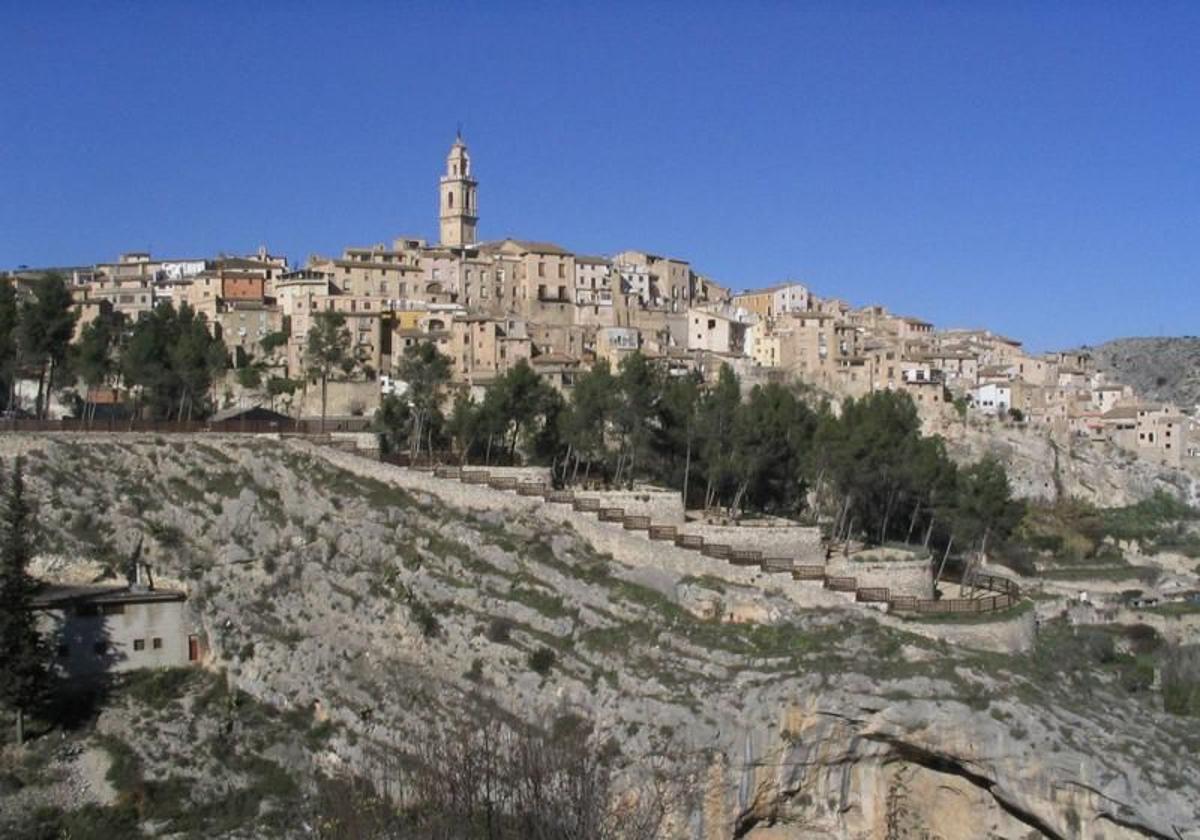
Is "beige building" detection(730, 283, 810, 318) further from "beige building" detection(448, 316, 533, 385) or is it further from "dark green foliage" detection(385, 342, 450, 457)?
"dark green foliage" detection(385, 342, 450, 457)

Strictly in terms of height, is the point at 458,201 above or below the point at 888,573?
above

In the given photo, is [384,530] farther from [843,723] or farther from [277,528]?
[843,723]

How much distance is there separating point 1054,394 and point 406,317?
166ft

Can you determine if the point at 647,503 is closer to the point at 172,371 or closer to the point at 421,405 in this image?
the point at 421,405

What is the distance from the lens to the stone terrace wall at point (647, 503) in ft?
163

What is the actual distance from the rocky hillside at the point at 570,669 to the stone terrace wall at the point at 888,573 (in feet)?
13.5

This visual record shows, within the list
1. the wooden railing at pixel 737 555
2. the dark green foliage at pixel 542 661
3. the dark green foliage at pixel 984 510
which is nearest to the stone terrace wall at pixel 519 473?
the wooden railing at pixel 737 555

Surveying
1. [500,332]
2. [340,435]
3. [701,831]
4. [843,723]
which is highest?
[500,332]

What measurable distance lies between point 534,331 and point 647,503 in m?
42.4

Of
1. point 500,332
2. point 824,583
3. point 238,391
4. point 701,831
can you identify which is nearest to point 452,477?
point 824,583

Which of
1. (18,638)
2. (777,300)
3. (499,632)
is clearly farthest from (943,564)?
(777,300)

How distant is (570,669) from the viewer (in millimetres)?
39531

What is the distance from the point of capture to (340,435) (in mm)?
53156

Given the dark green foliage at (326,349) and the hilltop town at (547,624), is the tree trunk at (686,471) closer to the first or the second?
the hilltop town at (547,624)
